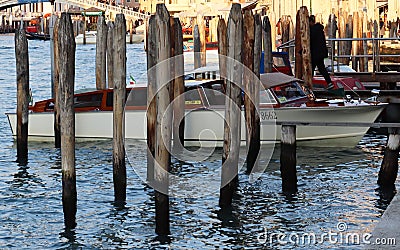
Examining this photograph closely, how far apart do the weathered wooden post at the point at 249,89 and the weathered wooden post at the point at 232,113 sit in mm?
1247

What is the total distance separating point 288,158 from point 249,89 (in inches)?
97.1

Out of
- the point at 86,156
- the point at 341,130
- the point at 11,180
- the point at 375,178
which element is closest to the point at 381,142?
the point at 341,130

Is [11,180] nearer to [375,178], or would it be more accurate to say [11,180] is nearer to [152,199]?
[152,199]

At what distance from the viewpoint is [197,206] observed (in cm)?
1352

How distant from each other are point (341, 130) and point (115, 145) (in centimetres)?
649

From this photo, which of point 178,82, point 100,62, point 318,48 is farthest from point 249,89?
point 100,62

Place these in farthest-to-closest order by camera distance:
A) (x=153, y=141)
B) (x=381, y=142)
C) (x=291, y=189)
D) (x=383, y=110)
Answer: (x=381, y=142) → (x=383, y=110) → (x=291, y=189) → (x=153, y=141)

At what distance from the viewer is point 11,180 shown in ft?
52.6

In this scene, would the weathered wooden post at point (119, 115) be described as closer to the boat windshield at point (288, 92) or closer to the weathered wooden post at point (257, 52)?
the weathered wooden post at point (257, 52)

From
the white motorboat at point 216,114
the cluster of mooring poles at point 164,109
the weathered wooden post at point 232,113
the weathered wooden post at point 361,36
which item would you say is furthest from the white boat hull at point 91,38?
the weathered wooden post at point 232,113

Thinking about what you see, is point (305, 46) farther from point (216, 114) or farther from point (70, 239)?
point (70, 239)

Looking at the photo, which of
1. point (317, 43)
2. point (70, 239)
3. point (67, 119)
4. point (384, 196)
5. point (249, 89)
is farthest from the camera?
point (317, 43)

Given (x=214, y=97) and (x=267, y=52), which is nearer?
(x=214, y=97)

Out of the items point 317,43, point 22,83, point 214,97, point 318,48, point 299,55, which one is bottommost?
point 214,97
